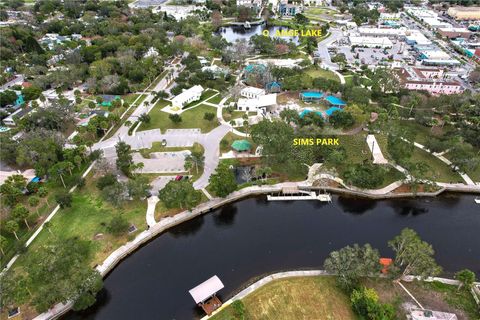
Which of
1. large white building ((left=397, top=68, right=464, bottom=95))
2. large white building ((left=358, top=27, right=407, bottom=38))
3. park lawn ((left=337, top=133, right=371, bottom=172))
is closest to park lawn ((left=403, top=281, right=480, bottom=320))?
park lawn ((left=337, top=133, right=371, bottom=172))

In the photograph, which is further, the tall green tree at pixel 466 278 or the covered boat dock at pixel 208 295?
the covered boat dock at pixel 208 295

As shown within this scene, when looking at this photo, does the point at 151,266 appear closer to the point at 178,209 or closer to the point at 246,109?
the point at 178,209

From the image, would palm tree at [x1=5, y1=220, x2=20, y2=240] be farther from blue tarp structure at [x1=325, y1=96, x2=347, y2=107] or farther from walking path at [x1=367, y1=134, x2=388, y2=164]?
blue tarp structure at [x1=325, y1=96, x2=347, y2=107]

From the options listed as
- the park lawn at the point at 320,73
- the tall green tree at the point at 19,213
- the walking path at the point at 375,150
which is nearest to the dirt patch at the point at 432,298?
the walking path at the point at 375,150

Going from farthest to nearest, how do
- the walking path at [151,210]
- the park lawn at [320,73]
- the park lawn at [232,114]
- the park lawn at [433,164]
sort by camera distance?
the park lawn at [320,73]
the park lawn at [232,114]
the park lawn at [433,164]
the walking path at [151,210]

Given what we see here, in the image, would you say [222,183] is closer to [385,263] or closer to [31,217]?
[385,263]

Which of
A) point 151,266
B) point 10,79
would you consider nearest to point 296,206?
point 151,266

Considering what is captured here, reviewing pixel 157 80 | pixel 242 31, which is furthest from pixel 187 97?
pixel 242 31

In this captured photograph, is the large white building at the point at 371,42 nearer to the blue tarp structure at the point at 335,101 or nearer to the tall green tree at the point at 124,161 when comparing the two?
the blue tarp structure at the point at 335,101
